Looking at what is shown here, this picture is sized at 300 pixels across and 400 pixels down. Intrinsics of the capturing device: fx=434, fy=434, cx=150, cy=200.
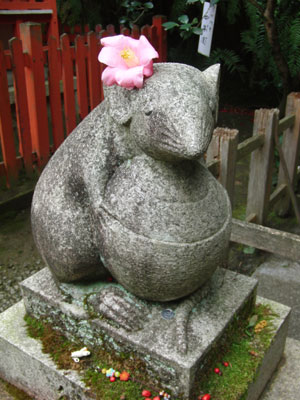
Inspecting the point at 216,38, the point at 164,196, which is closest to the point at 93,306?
the point at 164,196

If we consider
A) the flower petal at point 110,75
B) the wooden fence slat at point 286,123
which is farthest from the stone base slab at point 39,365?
the wooden fence slat at point 286,123

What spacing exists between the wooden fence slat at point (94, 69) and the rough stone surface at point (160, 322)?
3.01m

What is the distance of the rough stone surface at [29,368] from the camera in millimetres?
1887

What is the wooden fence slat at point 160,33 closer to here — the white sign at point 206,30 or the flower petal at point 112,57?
the white sign at point 206,30

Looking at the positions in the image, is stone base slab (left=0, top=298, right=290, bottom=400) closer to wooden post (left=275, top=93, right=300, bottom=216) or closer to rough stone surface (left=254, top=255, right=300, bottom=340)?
rough stone surface (left=254, top=255, right=300, bottom=340)

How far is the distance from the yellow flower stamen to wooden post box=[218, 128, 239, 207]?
1430 millimetres

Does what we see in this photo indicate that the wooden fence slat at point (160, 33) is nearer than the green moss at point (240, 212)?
No

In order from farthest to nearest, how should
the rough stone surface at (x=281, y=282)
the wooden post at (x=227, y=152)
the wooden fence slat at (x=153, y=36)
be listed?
the wooden fence slat at (x=153, y=36) < the rough stone surface at (x=281, y=282) < the wooden post at (x=227, y=152)

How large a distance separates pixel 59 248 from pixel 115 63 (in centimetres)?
82

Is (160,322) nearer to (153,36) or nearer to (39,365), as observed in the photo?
(39,365)

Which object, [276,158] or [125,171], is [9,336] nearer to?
[125,171]

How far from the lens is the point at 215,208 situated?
5.91 ft

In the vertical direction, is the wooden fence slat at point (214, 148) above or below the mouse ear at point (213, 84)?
below

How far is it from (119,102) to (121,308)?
0.88 m
